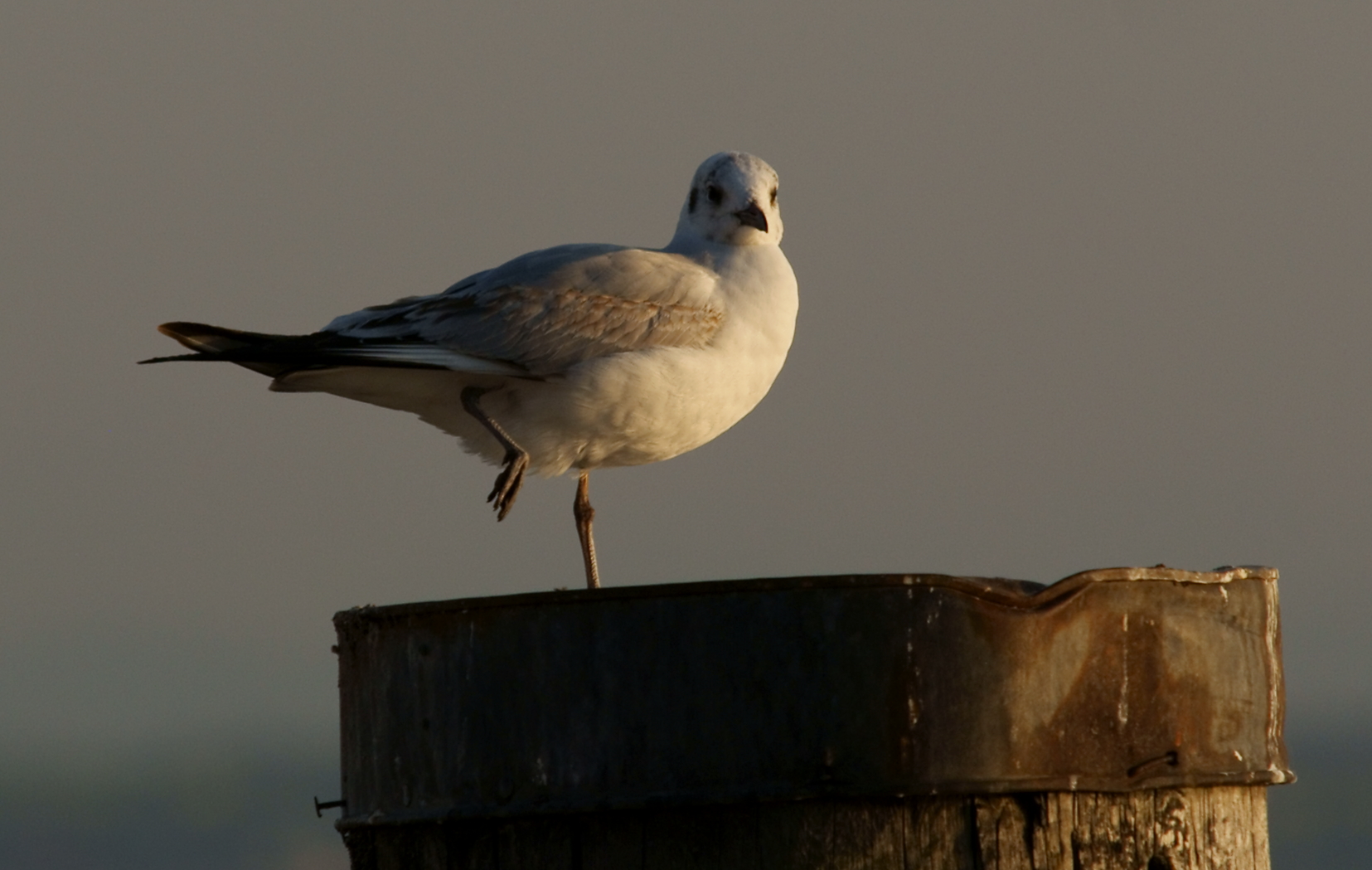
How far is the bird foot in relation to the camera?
26.5ft

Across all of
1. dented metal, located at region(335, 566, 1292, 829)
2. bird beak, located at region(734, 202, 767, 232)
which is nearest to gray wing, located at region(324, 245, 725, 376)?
bird beak, located at region(734, 202, 767, 232)

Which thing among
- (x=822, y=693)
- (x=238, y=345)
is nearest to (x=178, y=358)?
(x=238, y=345)

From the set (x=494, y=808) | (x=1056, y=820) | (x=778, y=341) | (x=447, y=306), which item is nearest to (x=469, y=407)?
(x=447, y=306)

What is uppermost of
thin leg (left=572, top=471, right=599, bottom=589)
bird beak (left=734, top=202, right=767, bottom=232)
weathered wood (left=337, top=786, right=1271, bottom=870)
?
bird beak (left=734, top=202, right=767, bottom=232)

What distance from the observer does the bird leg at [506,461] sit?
8.09 meters

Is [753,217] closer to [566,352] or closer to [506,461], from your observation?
[566,352]

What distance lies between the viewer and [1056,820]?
158 inches

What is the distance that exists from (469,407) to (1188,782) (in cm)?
467

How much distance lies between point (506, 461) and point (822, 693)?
14.3 ft

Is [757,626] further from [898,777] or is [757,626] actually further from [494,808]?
[494,808]

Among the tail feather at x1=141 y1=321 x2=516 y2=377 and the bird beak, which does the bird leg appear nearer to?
the tail feather at x1=141 y1=321 x2=516 y2=377

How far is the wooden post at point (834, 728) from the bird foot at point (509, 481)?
12.3ft

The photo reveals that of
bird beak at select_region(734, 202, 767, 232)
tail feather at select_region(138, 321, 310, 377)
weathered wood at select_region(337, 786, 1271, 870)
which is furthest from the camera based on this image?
bird beak at select_region(734, 202, 767, 232)

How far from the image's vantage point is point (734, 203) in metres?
8.63
